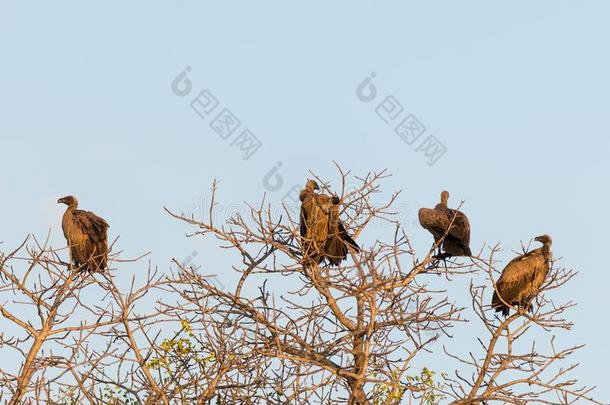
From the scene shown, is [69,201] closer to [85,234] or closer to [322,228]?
[85,234]

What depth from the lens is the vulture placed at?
8.28 metres

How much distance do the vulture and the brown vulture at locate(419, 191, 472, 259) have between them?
121 centimetres

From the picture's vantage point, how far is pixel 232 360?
6918 mm

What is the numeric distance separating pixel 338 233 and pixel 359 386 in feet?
6.12

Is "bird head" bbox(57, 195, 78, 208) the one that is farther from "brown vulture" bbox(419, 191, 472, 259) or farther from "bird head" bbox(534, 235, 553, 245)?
"bird head" bbox(534, 235, 553, 245)

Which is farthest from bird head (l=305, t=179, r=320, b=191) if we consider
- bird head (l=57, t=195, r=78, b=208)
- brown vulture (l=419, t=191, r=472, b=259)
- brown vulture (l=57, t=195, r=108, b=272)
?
bird head (l=57, t=195, r=78, b=208)

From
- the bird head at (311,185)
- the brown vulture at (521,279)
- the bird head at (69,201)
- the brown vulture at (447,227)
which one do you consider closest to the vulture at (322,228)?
the bird head at (311,185)

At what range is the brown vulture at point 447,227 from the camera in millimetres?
10023

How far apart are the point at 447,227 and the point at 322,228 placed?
1555 millimetres

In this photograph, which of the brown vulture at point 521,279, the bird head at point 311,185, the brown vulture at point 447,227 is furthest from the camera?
the brown vulture at point 521,279

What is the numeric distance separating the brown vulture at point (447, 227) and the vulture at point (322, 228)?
1207 millimetres

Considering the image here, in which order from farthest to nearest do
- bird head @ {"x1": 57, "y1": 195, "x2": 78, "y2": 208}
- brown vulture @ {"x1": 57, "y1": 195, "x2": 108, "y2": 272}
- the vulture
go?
1. bird head @ {"x1": 57, "y1": 195, "x2": 78, "y2": 208}
2. brown vulture @ {"x1": 57, "y1": 195, "x2": 108, "y2": 272}
3. the vulture

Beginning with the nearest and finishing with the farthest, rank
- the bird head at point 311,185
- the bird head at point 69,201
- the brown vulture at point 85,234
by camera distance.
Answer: the bird head at point 311,185, the brown vulture at point 85,234, the bird head at point 69,201

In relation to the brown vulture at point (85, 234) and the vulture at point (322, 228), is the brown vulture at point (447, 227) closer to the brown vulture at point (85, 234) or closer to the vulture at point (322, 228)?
the vulture at point (322, 228)
